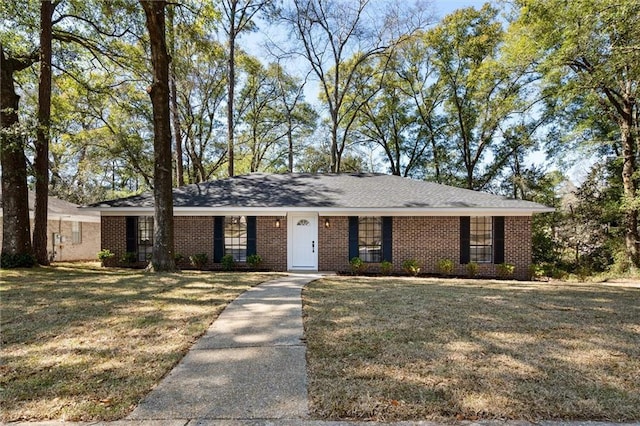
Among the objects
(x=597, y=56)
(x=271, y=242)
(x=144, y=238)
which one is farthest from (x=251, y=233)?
(x=597, y=56)

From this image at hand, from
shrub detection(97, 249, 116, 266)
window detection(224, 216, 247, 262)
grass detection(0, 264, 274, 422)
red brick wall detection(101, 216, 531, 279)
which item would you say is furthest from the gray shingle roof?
grass detection(0, 264, 274, 422)

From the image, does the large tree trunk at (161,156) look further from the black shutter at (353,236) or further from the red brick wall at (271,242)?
the black shutter at (353,236)

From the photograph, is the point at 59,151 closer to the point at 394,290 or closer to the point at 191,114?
the point at 191,114

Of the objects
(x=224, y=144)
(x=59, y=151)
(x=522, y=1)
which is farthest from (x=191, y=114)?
(x=522, y=1)

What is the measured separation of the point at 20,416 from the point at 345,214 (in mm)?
10487

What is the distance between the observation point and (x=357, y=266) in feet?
40.2

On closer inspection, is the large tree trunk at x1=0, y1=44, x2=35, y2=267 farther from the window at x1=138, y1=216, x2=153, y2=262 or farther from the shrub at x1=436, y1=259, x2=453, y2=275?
the shrub at x1=436, y1=259, x2=453, y2=275

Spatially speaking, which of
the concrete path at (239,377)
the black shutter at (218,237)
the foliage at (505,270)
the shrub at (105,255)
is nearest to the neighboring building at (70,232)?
the shrub at (105,255)

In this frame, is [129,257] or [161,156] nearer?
[161,156]

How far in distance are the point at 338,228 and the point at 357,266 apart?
1.51 metres

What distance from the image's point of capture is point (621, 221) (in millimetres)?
15398

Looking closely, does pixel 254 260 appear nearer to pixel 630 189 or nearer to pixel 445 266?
pixel 445 266

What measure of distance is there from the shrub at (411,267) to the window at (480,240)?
201cm

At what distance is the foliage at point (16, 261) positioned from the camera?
10.3m
